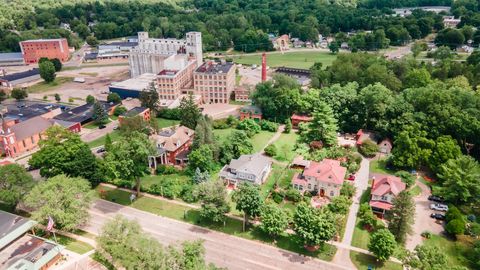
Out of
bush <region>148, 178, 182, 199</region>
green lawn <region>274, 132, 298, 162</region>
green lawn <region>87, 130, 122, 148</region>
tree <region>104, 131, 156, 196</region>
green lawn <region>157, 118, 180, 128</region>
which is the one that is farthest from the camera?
green lawn <region>157, 118, 180, 128</region>

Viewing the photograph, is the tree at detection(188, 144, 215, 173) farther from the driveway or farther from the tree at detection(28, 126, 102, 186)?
the driveway

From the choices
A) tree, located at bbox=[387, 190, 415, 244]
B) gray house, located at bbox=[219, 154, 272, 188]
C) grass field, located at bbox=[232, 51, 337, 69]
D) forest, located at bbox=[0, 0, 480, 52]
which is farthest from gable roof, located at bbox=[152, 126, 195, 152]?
forest, located at bbox=[0, 0, 480, 52]

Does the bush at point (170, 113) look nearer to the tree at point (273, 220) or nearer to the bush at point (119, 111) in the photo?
→ the bush at point (119, 111)

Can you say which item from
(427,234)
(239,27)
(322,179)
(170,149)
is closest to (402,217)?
(427,234)

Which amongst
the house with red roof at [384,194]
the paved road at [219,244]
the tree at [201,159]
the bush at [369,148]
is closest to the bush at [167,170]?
the tree at [201,159]

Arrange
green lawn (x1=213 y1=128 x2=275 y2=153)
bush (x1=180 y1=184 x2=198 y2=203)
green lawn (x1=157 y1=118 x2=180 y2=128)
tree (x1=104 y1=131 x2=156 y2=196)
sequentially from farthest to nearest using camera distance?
1. green lawn (x1=157 y1=118 x2=180 y2=128)
2. green lawn (x1=213 y1=128 x2=275 y2=153)
3. bush (x1=180 y1=184 x2=198 y2=203)
4. tree (x1=104 y1=131 x2=156 y2=196)

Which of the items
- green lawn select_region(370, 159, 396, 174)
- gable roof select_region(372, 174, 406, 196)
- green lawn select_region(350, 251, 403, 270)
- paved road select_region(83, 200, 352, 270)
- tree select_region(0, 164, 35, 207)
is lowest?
paved road select_region(83, 200, 352, 270)
